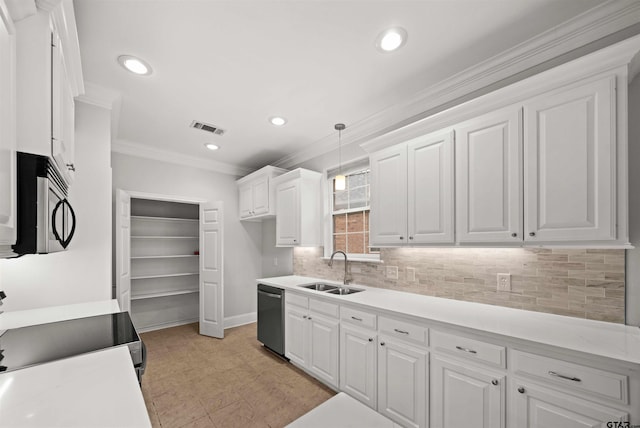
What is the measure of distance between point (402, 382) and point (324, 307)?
3.11 ft

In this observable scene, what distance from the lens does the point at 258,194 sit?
4.46 m

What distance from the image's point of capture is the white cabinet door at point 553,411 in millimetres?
1309

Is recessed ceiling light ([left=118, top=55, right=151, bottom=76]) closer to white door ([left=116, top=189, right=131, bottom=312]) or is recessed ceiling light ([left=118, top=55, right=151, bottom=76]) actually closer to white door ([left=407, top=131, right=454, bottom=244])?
white door ([left=116, top=189, right=131, bottom=312])

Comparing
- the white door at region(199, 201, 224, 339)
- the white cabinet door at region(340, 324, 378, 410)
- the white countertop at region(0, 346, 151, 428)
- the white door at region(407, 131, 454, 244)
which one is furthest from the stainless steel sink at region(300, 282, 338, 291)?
the white countertop at region(0, 346, 151, 428)

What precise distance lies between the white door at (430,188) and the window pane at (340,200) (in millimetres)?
1277

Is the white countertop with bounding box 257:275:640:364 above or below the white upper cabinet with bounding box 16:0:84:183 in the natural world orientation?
below

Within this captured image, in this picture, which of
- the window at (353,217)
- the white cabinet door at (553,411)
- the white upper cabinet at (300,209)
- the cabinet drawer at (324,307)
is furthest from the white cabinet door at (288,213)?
the white cabinet door at (553,411)

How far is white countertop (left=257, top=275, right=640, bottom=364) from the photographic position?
1.37 m

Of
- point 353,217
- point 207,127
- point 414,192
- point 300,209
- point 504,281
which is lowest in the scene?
point 504,281

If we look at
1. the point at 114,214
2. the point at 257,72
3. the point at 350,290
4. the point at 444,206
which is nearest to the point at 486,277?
the point at 444,206

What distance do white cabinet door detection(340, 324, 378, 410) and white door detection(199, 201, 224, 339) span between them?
2.31 meters

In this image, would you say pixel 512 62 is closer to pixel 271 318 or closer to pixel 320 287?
pixel 320 287

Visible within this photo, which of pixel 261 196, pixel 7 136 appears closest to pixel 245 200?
pixel 261 196

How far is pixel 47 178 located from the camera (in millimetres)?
986
